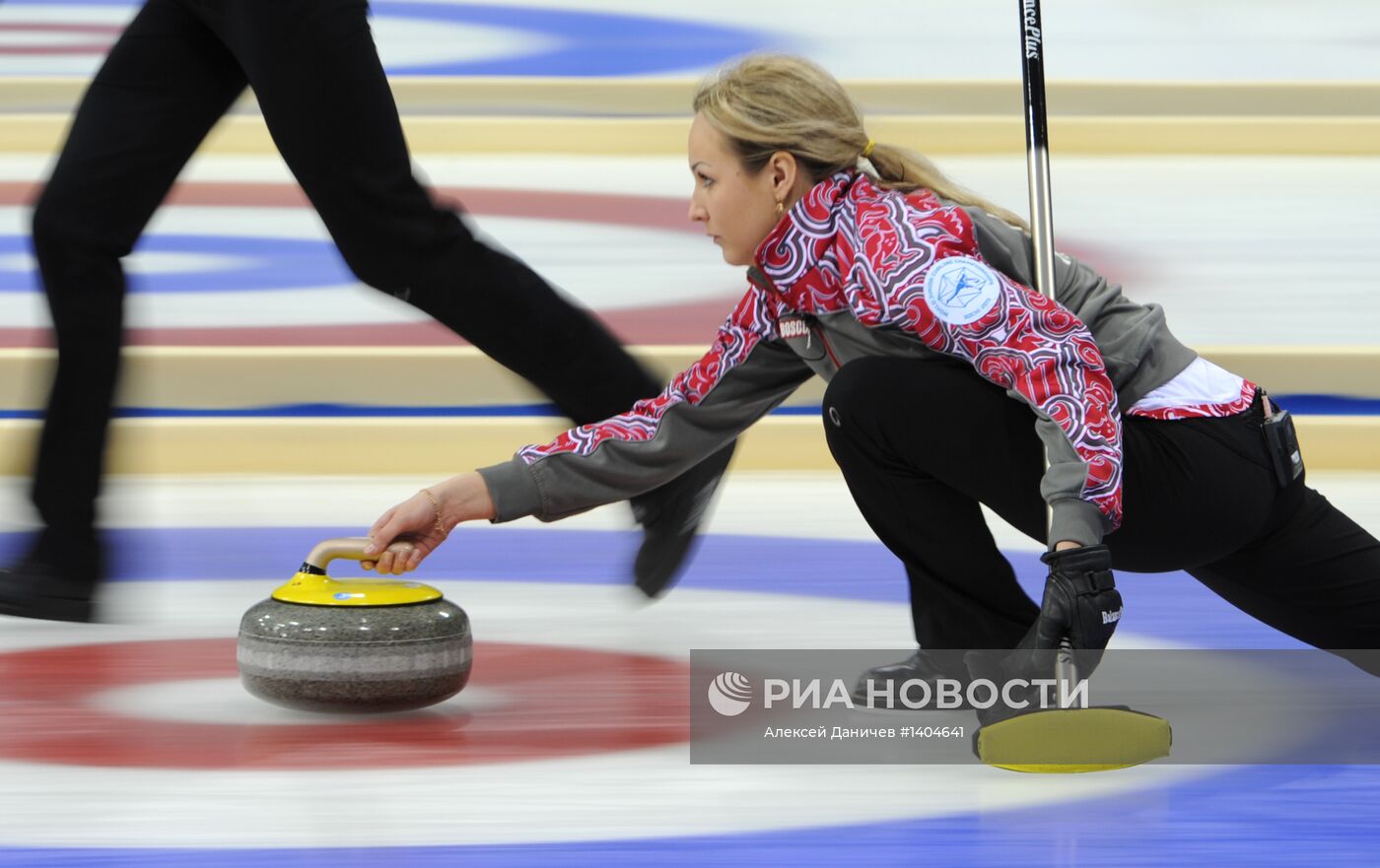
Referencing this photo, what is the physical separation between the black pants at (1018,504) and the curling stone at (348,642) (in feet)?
1.65

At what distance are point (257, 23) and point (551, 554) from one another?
115 cm

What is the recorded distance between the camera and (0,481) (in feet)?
14.5

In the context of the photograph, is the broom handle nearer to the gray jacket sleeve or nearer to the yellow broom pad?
the yellow broom pad

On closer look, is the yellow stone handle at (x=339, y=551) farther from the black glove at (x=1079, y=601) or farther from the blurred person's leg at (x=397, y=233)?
the black glove at (x=1079, y=601)

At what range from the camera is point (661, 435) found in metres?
2.57

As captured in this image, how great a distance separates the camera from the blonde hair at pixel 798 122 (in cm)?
237

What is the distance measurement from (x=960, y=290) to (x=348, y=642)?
0.78m

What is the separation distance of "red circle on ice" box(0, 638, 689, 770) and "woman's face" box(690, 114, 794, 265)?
56 centimetres

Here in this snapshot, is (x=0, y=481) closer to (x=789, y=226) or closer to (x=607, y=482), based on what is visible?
(x=607, y=482)

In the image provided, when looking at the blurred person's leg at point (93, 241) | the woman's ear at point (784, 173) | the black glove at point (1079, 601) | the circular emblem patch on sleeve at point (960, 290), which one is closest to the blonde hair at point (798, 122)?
the woman's ear at point (784, 173)

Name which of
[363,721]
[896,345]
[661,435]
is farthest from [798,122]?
[363,721]

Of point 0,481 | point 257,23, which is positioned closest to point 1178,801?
point 257,23

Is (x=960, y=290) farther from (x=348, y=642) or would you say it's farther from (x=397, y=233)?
(x=397, y=233)

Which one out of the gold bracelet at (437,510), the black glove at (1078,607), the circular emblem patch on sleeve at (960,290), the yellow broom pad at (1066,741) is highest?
the circular emblem patch on sleeve at (960,290)
